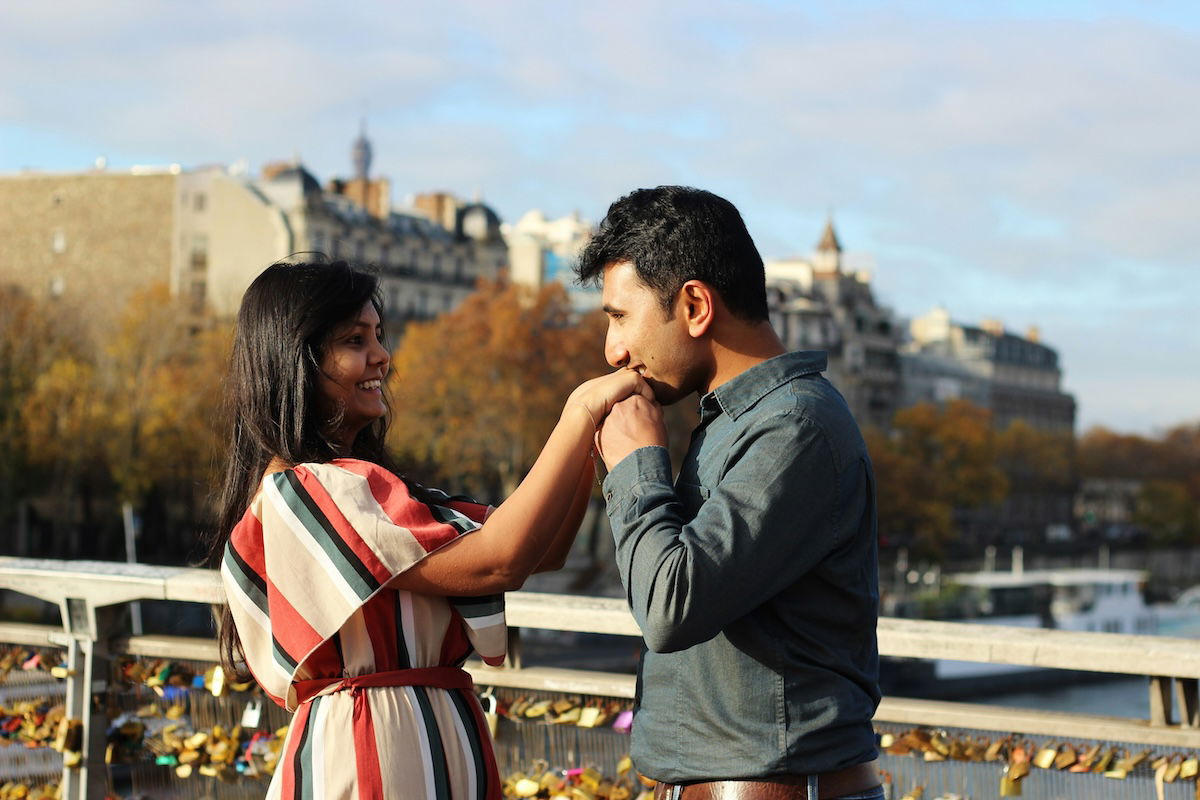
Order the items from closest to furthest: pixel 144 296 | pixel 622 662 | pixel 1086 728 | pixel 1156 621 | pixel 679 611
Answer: pixel 679 611 < pixel 1086 728 < pixel 622 662 < pixel 144 296 < pixel 1156 621

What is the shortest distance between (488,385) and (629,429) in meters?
40.4

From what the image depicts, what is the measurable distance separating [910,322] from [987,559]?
36.5 metres

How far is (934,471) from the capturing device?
6412 centimetres

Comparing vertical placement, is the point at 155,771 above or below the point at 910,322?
below

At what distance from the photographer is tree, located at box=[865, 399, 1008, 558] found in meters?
58.6

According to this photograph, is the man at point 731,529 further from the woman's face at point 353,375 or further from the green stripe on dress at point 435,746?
the woman's face at point 353,375

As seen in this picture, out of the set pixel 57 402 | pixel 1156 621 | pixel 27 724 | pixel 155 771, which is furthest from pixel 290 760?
pixel 1156 621

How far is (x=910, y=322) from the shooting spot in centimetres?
10438

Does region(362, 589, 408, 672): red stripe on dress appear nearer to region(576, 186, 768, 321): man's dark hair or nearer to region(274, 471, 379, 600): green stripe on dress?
region(274, 471, 379, 600): green stripe on dress

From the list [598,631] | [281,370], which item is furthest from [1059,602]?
[281,370]

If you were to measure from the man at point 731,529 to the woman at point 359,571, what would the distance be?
14 cm

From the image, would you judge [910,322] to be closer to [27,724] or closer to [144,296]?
[144,296]

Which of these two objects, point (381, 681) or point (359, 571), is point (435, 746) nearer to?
point (381, 681)

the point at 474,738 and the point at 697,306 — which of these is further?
the point at 474,738
